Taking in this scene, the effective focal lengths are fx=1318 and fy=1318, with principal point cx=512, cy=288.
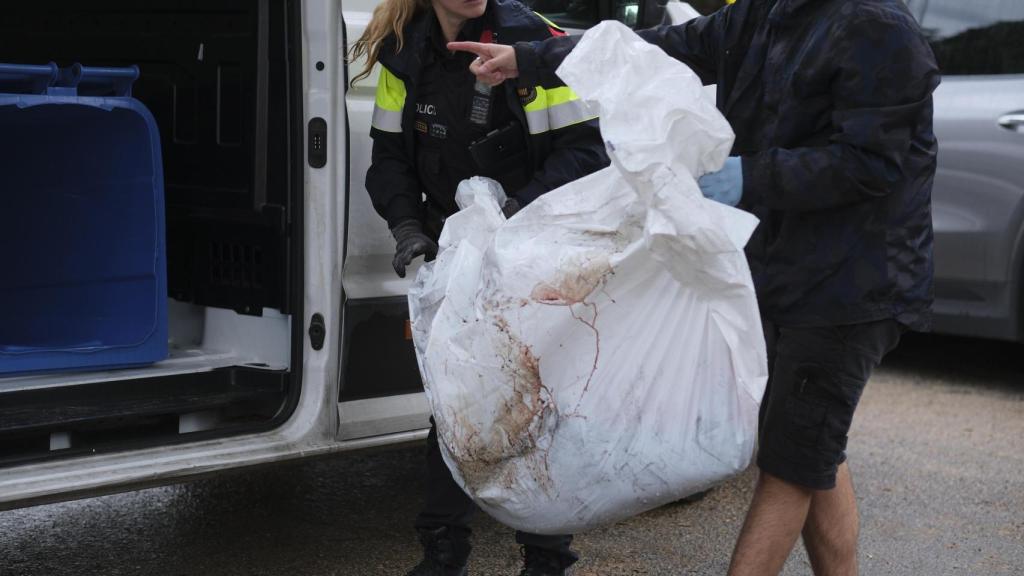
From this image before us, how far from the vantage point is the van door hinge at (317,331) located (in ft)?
10.8

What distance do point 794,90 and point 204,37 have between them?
6.23 ft

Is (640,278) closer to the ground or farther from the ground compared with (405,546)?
farther from the ground

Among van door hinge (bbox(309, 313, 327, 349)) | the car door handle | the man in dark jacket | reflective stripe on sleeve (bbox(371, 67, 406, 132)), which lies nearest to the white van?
van door hinge (bbox(309, 313, 327, 349))

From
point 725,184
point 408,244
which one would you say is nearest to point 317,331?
point 408,244

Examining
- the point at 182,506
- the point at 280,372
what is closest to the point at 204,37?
the point at 280,372

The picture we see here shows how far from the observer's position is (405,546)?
388 centimetres

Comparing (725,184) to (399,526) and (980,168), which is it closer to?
(399,526)

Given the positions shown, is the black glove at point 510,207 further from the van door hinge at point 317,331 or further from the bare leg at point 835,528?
the bare leg at point 835,528

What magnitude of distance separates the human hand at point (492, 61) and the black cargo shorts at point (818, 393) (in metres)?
0.83

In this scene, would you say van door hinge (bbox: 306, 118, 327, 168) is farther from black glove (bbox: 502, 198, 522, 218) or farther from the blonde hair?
black glove (bbox: 502, 198, 522, 218)

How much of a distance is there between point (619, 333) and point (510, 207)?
1.70 ft

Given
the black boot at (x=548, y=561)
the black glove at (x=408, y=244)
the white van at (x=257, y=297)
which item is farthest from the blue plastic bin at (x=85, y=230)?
the black boot at (x=548, y=561)

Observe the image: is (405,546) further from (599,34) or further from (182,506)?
(599,34)

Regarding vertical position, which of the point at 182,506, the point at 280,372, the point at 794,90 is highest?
the point at 794,90
